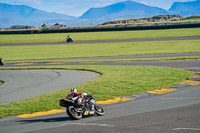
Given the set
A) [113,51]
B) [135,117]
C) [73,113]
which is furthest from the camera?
[113,51]

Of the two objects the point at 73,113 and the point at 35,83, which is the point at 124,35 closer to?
the point at 35,83

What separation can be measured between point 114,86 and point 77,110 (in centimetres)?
854

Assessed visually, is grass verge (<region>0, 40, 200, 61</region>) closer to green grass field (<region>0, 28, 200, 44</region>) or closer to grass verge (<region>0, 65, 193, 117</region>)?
green grass field (<region>0, 28, 200, 44</region>)

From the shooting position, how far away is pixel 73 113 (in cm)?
1334

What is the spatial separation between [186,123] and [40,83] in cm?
1512

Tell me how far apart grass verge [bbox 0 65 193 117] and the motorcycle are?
3128 mm

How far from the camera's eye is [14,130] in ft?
40.8

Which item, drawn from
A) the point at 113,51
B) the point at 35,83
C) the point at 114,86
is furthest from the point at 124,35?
the point at 114,86

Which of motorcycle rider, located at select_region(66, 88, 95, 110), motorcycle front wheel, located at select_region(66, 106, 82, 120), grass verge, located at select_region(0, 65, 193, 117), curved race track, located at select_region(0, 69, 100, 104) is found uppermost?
motorcycle rider, located at select_region(66, 88, 95, 110)

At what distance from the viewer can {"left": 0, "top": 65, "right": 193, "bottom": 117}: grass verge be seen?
54.5 feet

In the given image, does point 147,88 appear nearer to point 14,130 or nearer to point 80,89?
point 80,89

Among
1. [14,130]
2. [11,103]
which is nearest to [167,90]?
[11,103]

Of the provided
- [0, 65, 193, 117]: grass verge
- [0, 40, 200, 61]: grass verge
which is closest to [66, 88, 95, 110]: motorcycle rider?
[0, 65, 193, 117]: grass verge

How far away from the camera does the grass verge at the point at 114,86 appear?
16.6 m
